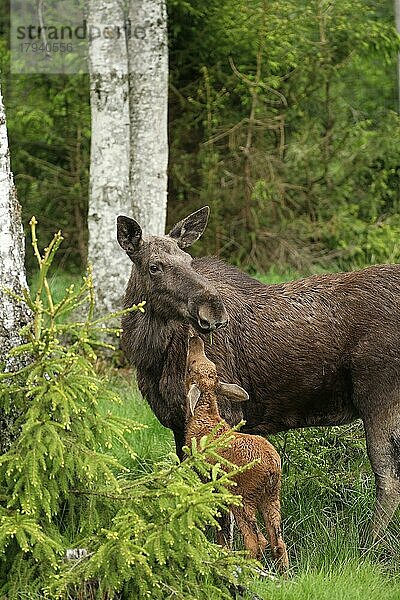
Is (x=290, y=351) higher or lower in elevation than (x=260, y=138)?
lower

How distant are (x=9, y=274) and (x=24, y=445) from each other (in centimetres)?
87

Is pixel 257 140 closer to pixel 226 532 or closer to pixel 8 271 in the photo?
pixel 226 532

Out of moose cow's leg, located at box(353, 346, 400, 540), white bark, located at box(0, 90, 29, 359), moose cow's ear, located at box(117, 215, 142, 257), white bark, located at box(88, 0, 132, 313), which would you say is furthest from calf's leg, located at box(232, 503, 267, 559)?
white bark, located at box(88, 0, 132, 313)

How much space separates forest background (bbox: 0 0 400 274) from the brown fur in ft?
25.6

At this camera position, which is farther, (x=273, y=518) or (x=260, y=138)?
(x=260, y=138)

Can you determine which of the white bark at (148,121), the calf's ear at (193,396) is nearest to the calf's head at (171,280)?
the calf's ear at (193,396)

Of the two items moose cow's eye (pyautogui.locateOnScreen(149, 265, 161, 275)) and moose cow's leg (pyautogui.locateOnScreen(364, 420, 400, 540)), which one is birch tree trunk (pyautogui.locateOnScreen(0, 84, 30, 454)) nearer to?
moose cow's eye (pyautogui.locateOnScreen(149, 265, 161, 275))

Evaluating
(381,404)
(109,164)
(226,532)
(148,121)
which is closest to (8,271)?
(226,532)

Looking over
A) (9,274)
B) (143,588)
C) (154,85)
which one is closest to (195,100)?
(154,85)

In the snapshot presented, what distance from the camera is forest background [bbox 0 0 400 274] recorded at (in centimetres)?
1209

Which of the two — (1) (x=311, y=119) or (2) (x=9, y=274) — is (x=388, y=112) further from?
(2) (x=9, y=274)

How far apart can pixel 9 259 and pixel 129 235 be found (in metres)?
1.17

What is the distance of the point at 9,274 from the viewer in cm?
442

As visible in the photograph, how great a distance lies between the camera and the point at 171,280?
17.1 feet
